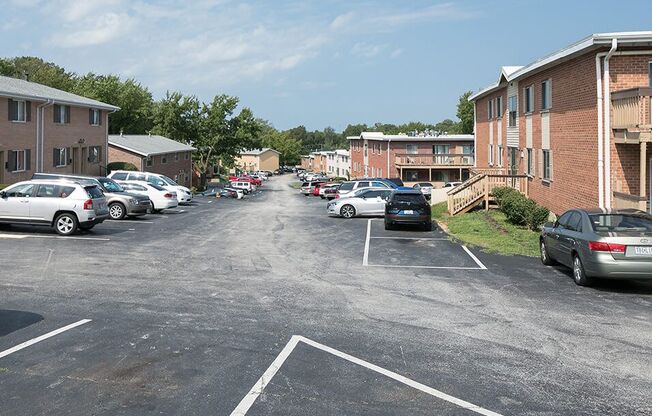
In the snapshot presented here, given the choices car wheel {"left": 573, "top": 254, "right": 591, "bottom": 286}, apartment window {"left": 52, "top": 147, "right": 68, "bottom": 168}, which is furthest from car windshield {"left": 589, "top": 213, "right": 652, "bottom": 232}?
apartment window {"left": 52, "top": 147, "right": 68, "bottom": 168}

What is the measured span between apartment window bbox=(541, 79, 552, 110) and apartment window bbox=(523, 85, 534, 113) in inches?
56.1

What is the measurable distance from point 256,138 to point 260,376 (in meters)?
72.1

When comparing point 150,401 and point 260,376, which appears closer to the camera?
point 150,401

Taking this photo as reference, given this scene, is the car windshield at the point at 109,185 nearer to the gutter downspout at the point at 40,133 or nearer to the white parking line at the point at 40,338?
the gutter downspout at the point at 40,133

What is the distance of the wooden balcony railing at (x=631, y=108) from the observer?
53.6 ft

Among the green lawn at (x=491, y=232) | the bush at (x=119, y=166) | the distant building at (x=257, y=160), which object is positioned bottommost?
the green lawn at (x=491, y=232)

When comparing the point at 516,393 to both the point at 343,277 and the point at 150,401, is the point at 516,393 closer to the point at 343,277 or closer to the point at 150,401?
the point at 150,401

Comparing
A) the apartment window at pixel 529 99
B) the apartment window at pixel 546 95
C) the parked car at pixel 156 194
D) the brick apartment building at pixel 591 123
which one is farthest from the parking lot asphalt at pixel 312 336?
the parked car at pixel 156 194

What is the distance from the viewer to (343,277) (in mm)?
13289

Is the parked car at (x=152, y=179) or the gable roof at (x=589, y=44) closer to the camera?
the gable roof at (x=589, y=44)

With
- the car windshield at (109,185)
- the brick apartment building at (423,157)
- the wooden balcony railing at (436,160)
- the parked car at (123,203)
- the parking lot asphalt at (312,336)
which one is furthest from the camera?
the brick apartment building at (423,157)

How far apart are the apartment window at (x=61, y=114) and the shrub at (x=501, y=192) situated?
83.2 ft

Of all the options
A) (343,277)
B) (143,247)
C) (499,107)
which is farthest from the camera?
(499,107)

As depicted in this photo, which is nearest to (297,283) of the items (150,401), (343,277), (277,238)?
(343,277)
